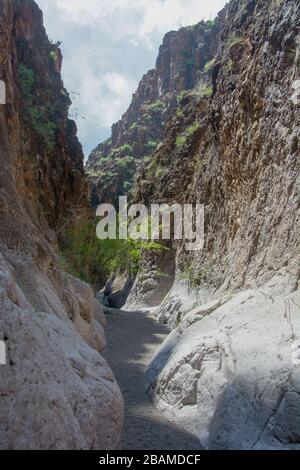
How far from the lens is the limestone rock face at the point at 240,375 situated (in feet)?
12.5

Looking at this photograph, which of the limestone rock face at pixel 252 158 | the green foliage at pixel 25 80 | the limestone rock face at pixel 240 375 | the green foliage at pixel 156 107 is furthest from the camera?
the green foliage at pixel 156 107

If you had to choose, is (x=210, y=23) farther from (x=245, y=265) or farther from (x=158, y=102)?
(x=245, y=265)

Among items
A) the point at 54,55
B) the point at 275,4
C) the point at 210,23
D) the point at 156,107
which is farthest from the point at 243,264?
the point at 210,23

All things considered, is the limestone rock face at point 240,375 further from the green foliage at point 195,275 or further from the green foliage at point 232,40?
the green foliage at point 232,40

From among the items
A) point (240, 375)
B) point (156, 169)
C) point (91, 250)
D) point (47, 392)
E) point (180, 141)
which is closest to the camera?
point (47, 392)

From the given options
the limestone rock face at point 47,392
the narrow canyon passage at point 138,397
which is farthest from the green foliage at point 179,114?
the limestone rock face at point 47,392

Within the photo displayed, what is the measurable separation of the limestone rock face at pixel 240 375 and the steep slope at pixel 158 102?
4605 centimetres

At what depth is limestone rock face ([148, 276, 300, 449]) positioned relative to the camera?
12.5ft

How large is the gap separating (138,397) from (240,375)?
2002 mm

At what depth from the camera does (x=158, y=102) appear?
63.1 m

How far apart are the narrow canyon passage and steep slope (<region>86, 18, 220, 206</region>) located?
40724 mm
